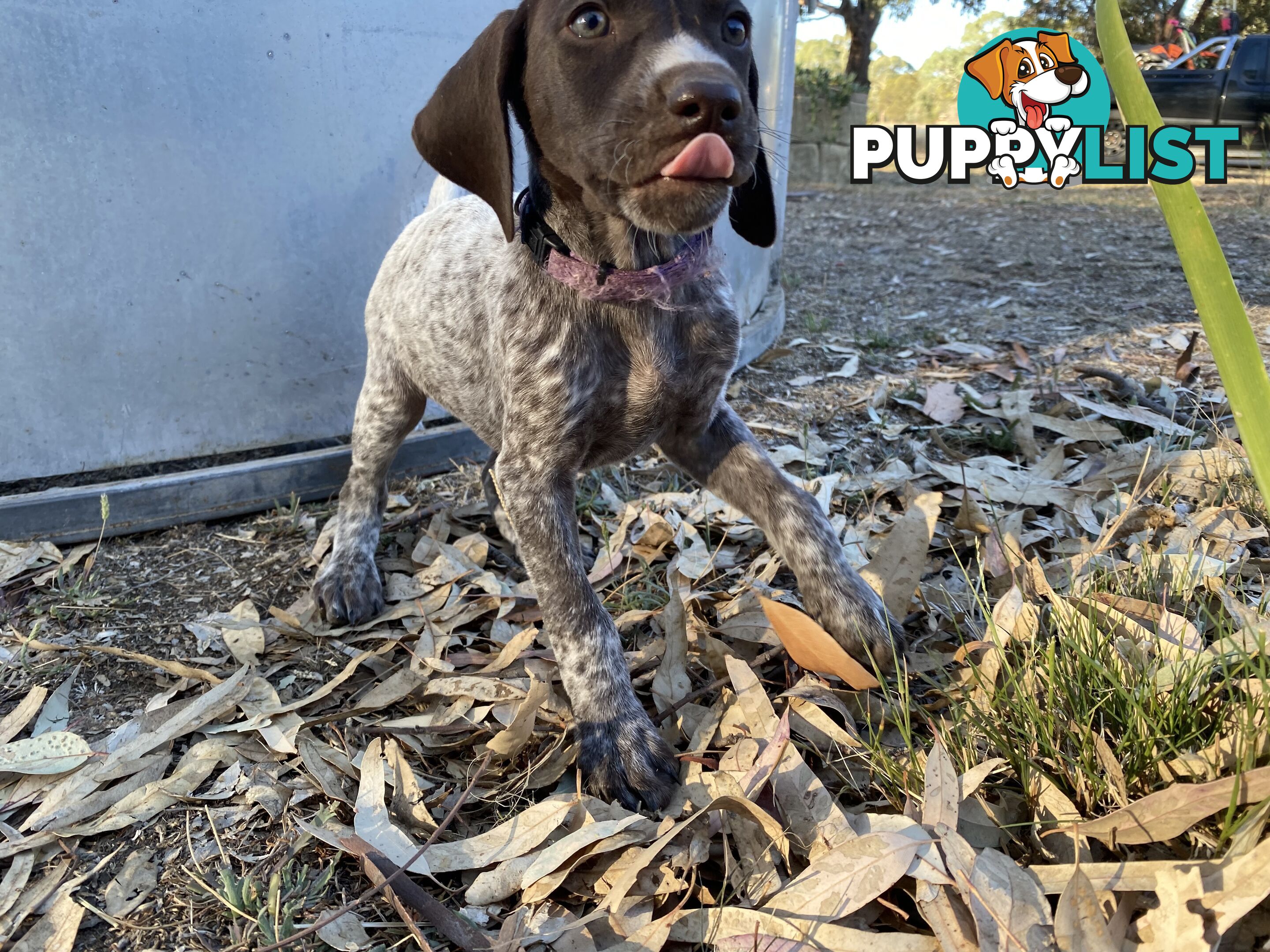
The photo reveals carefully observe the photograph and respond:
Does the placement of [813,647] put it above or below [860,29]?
below

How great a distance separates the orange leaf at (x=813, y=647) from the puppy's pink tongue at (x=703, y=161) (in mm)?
950

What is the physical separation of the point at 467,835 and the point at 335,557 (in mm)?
1338

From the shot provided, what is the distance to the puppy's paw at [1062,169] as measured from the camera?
7.40 meters

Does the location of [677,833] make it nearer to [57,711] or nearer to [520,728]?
[520,728]

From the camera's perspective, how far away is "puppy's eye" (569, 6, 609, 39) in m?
2.12

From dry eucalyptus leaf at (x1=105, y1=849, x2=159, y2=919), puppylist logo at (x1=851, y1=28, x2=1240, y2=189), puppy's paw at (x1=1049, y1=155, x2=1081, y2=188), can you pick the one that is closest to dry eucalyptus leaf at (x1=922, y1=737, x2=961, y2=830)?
dry eucalyptus leaf at (x1=105, y1=849, x2=159, y2=919)

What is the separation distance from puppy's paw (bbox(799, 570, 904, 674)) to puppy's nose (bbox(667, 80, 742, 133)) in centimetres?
115

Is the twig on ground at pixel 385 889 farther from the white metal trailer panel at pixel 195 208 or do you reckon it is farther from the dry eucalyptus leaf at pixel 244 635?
the white metal trailer panel at pixel 195 208

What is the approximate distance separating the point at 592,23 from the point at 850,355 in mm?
3035

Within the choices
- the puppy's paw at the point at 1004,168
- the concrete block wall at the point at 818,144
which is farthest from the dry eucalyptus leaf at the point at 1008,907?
the concrete block wall at the point at 818,144

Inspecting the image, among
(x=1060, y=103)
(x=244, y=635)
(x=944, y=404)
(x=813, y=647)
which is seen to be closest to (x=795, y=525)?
(x=813, y=647)

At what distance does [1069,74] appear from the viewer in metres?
6.99

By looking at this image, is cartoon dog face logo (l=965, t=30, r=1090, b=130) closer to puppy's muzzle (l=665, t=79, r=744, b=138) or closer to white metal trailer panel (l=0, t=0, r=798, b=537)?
white metal trailer panel (l=0, t=0, r=798, b=537)

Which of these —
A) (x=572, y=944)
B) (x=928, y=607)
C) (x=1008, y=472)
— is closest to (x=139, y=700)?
(x=572, y=944)
